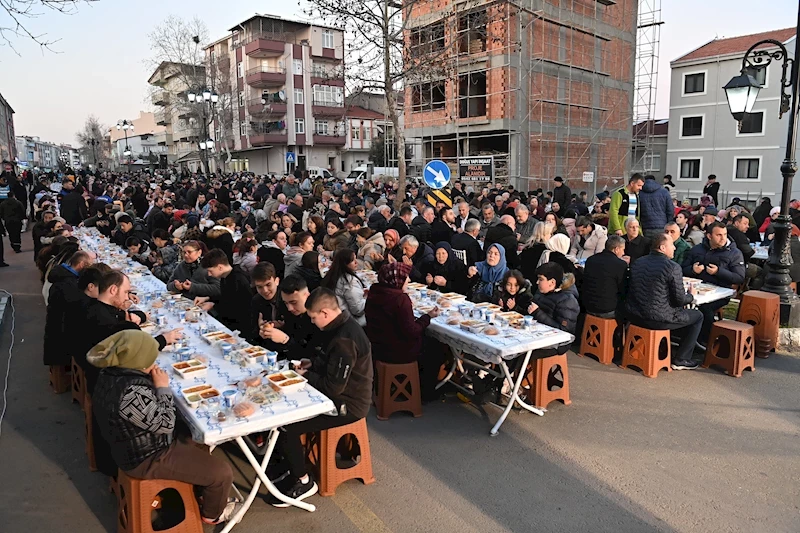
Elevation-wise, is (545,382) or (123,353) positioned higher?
(123,353)

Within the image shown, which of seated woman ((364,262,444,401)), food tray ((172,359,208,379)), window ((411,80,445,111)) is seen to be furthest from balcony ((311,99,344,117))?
food tray ((172,359,208,379))

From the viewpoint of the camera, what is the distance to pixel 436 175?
11516mm

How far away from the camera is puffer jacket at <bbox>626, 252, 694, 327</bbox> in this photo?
19.2 feet

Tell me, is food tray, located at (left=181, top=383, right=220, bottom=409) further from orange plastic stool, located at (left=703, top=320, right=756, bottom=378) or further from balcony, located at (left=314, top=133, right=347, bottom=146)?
balcony, located at (left=314, top=133, right=347, bottom=146)

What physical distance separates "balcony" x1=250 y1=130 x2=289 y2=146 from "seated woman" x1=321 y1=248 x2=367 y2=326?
42838 millimetres

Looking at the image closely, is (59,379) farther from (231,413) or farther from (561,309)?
(561,309)

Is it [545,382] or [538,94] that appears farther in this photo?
[538,94]

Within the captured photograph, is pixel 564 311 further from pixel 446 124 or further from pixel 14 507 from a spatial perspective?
pixel 446 124

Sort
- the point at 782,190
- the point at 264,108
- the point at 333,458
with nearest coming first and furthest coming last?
the point at 333,458 < the point at 782,190 < the point at 264,108

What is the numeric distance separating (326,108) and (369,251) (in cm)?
4270

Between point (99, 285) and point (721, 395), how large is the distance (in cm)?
566

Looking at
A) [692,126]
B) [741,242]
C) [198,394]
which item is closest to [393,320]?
[198,394]

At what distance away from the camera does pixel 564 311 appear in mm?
5512

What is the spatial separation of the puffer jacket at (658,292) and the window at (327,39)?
4690 centimetres
